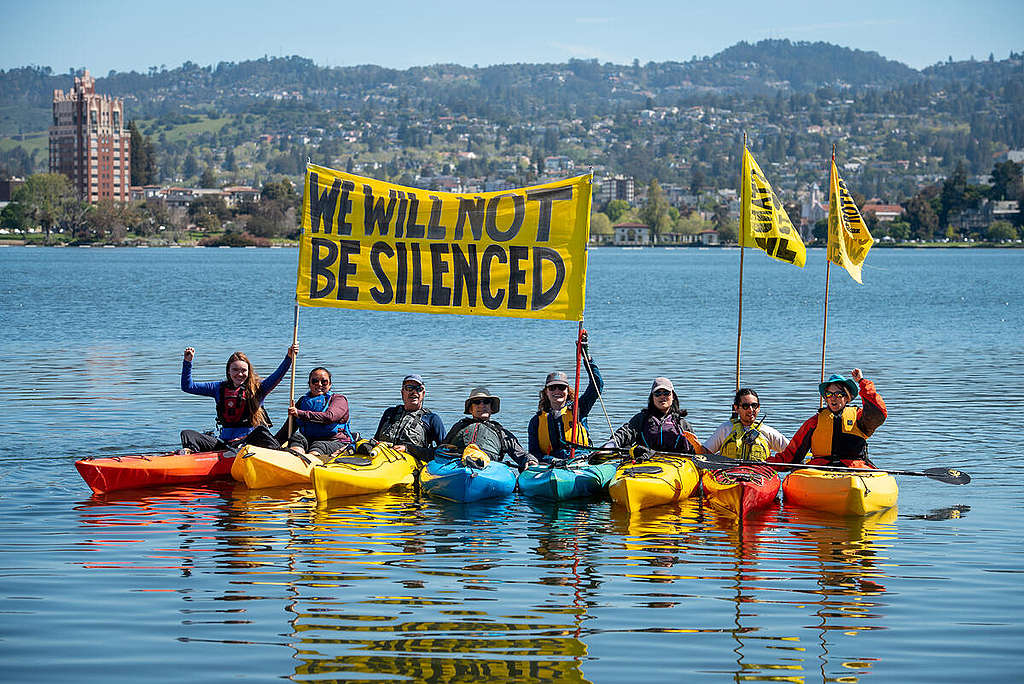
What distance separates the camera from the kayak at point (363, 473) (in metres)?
18.9

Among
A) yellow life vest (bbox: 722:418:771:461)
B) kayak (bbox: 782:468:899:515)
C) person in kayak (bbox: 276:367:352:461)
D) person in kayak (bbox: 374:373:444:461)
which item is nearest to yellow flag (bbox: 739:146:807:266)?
yellow life vest (bbox: 722:418:771:461)

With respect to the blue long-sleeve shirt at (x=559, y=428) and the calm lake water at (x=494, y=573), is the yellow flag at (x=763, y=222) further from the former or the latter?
the calm lake water at (x=494, y=573)

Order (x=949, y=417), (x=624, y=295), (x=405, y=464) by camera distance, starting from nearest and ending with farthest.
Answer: (x=405, y=464) < (x=949, y=417) < (x=624, y=295)

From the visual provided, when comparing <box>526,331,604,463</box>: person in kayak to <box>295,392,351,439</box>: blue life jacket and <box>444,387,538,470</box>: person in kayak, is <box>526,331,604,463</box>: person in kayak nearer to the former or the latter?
<box>444,387,538,470</box>: person in kayak

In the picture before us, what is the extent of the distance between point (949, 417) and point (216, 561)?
19.5m

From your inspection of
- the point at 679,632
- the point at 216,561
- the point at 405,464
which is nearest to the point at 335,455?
the point at 405,464

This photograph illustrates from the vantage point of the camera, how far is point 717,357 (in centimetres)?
4450

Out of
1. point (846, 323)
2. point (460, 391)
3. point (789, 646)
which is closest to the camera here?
point (789, 646)

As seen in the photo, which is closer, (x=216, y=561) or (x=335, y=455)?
(x=216, y=561)

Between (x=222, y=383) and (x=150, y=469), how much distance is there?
1.84 m

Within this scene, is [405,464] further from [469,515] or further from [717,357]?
[717,357]

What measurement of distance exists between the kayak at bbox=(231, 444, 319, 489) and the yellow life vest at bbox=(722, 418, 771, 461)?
6402mm

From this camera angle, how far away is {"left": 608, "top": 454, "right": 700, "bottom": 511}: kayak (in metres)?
18.2

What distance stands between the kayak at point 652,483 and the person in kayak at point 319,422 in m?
4.69
